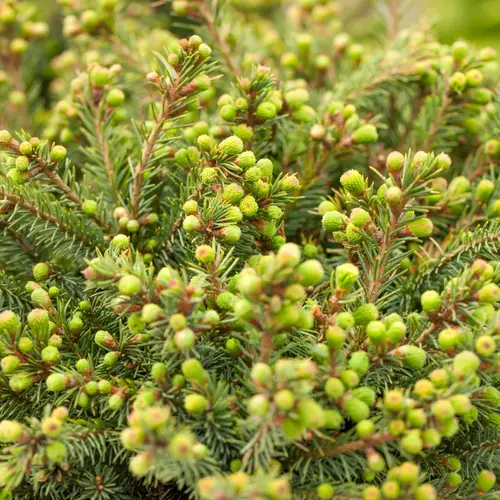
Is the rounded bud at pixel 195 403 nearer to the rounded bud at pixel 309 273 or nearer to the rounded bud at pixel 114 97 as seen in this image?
the rounded bud at pixel 309 273

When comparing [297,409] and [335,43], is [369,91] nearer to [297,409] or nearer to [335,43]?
[335,43]

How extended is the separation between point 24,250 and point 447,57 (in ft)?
2.50

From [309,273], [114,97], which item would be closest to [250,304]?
[309,273]

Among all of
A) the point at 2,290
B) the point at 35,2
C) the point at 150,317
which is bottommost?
the point at 2,290

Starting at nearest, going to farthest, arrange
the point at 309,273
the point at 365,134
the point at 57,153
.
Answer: the point at 309,273, the point at 57,153, the point at 365,134

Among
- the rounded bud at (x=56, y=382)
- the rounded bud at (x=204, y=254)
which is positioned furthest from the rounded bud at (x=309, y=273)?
the rounded bud at (x=56, y=382)

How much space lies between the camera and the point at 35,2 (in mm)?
1574

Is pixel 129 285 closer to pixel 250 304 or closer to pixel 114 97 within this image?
pixel 250 304

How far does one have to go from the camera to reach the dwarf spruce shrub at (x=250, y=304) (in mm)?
545

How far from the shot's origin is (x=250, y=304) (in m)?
0.54

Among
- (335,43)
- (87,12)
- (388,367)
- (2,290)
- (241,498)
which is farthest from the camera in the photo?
(335,43)

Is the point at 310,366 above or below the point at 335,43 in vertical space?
below

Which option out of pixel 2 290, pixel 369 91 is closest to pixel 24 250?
pixel 2 290

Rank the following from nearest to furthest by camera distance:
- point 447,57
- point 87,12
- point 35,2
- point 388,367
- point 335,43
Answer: point 388,367, point 447,57, point 87,12, point 335,43, point 35,2
